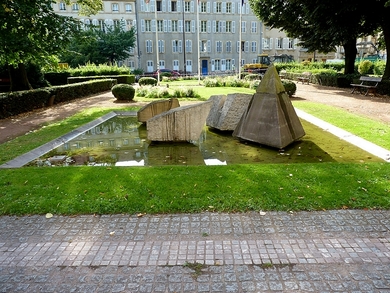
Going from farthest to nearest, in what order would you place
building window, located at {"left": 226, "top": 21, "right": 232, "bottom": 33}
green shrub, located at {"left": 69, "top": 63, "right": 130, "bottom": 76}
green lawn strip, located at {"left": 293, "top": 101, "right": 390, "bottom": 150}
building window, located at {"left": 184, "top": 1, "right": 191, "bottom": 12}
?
building window, located at {"left": 226, "top": 21, "right": 232, "bottom": 33}, building window, located at {"left": 184, "top": 1, "right": 191, "bottom": 12}, green shrub, located at {"left": 69, "top": 63, "right": 130, "bottom": 76}, green lawn strip, located at {"left": 293, "top": 101, "right": 390, "bottom": 150}

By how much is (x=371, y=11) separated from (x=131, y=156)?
19.2 m

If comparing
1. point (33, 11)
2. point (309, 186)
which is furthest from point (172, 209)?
point (33, 11)

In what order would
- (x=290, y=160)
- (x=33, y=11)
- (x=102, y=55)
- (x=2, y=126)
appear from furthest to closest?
(x=102, y=55) < (x=2, y=126) < (x=33, y=11) < (x=290, y=160)

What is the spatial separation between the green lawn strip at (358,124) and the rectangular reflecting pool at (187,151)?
2.30 ft

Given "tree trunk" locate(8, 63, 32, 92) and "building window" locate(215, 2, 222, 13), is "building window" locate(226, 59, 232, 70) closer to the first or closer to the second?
"building window" locate(215, 2, 222, 13)

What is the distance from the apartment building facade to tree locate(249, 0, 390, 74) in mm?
26636

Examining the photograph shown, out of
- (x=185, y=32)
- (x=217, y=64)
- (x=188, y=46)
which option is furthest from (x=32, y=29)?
(x=217, y=64)

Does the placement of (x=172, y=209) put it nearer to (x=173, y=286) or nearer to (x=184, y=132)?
(x=173, y=286)

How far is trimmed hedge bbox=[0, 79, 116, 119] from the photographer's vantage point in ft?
46.1

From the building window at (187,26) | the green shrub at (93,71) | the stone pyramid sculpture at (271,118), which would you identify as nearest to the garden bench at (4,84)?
the green shrub at (93,71)

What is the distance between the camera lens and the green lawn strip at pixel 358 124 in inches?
334

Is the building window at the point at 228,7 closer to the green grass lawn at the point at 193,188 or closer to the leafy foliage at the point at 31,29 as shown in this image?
the leafy foliage at the point at 31,29

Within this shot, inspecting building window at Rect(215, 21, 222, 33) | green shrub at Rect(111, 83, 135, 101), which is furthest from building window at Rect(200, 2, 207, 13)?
green shrub at Rect(111, 83, 135, 101)

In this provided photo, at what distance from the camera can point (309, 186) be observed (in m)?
5.24
